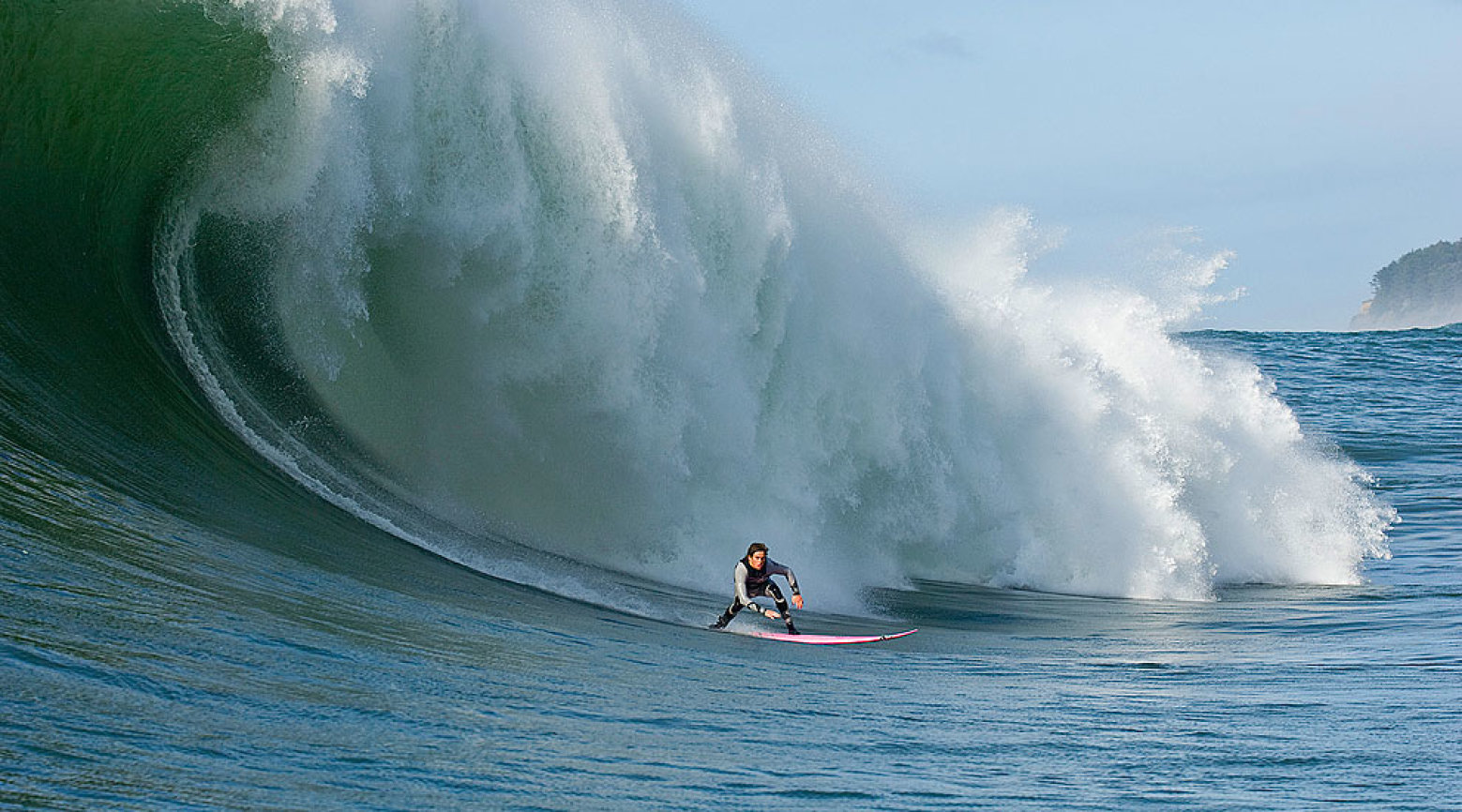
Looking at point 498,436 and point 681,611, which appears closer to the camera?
point 681,611

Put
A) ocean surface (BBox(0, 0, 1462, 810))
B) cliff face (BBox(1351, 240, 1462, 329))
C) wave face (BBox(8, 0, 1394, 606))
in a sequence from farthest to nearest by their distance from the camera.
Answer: cliff face (BBox(1351, 240, 1462, 329)) → wave face (BBox(8, 0, 1394, 606)) → ocean surface (BBox(0, 0, 1462, 810))

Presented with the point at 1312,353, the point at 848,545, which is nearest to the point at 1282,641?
the point at 848,545

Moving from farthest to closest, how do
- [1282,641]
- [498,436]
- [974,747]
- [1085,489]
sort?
[1085,489] → [498,436] → [1282,641] → [974,747]

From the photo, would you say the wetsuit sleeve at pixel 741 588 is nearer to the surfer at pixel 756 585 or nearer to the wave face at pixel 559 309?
the surfer at pixel 756 585

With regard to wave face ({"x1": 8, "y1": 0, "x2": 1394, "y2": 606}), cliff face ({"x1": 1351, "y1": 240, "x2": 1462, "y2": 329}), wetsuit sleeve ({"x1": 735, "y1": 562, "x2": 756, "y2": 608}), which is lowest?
wetsuit sleeve ({"x1": 735, "y1": 562, "x2": 756, "y2": 608})

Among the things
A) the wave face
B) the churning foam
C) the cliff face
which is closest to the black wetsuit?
the wave face

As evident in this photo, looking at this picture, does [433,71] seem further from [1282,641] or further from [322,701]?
[1282,641]

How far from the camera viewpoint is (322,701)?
4988 millimetres

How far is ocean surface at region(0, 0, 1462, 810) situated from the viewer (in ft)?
16.7

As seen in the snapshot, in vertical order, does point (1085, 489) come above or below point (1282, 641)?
above

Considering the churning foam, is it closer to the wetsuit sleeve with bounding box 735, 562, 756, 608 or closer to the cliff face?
the wetsuit sleeve with bounding box 735, 562, 756, 608

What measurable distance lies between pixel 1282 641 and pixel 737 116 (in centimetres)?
608

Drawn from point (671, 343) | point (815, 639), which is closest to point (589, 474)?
point (671, 343)

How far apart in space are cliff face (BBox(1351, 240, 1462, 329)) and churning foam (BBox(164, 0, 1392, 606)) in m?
136
